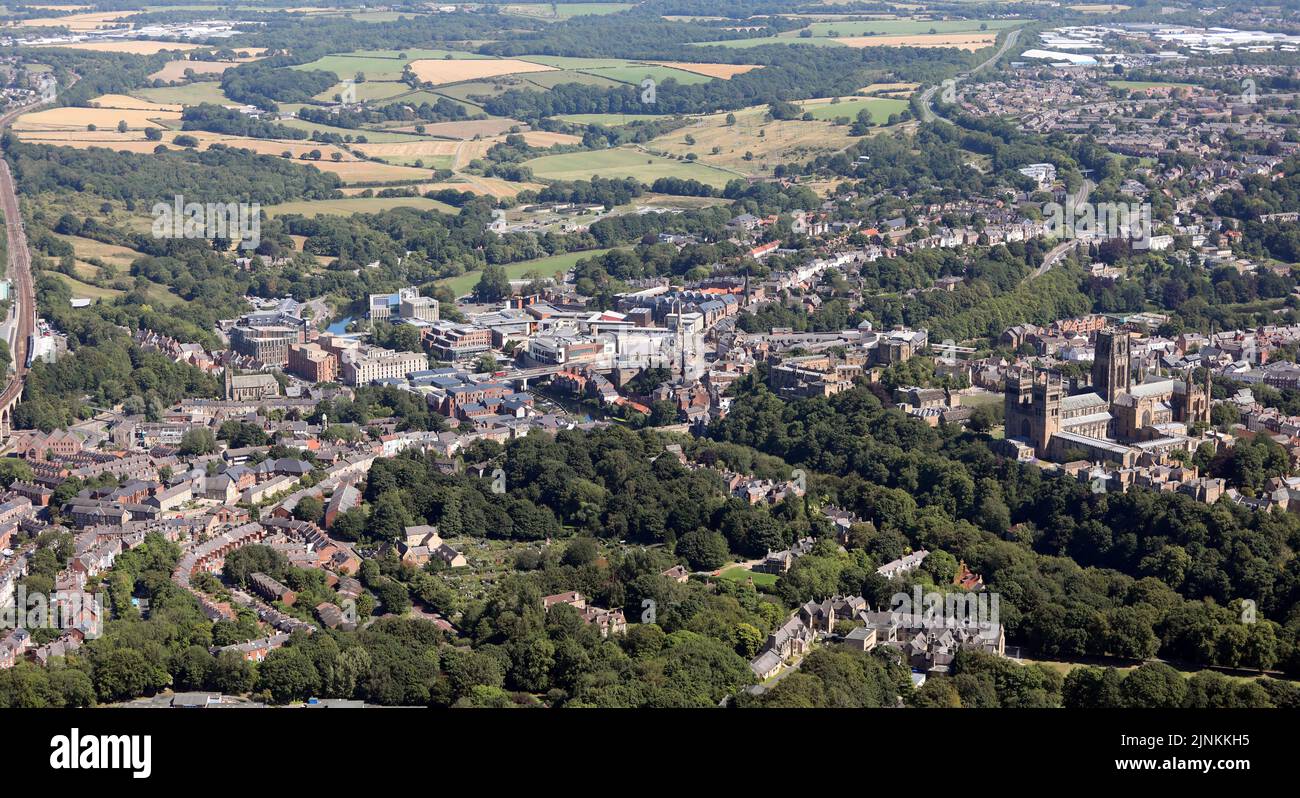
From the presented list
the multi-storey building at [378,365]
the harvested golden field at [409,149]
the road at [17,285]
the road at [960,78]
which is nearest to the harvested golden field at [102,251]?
the road at [17,285]

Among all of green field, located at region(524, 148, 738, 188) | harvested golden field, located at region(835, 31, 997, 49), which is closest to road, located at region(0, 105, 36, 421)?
green field, located at region(524, 148, 738, 188)

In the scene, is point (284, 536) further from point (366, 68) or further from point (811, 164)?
point (366, 68)

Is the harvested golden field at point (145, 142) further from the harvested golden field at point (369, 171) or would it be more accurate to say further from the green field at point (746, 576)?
the green field at point (746, 576)

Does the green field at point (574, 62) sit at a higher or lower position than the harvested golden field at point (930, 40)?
lower

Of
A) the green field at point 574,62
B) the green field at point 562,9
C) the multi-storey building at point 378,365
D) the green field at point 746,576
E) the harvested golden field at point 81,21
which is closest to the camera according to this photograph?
the green field at point 746,576

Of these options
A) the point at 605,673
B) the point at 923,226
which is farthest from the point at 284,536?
the point at 923,226

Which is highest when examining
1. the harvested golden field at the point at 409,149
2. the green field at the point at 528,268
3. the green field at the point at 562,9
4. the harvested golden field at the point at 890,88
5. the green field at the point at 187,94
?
the green field at the point at 562,9
